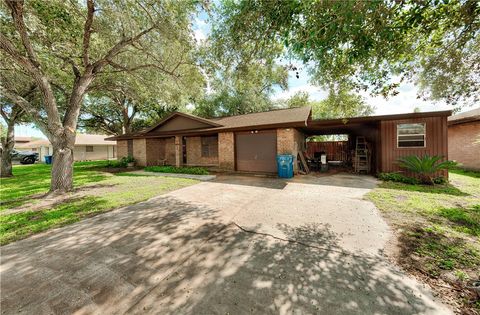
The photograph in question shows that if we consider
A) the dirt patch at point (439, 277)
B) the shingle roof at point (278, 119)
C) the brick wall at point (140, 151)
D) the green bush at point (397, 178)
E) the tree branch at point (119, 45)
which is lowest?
the dirt patch at point (439, 277)

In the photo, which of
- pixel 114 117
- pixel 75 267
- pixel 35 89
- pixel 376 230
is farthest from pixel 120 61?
pixel 114 117

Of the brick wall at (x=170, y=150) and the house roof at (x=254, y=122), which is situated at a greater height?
the house roof at (x=254, y=122)

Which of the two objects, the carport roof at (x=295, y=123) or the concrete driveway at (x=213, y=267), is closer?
the concrete driveway at (x=213, y=267)

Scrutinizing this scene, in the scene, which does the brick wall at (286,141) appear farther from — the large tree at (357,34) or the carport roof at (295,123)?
the large tree at (357,34)

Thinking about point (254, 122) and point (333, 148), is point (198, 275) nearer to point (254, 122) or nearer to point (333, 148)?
point (254, 122)

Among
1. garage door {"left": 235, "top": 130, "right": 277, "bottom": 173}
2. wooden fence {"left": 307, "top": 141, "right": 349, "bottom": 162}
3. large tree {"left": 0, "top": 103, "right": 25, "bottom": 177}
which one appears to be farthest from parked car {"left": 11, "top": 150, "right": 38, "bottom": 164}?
wooden fence {"left": 307, "top": 141, "right": 349, "bottom": 162}

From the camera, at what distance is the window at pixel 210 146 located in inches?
529

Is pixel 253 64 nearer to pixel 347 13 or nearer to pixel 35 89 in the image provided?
pixel 347 13

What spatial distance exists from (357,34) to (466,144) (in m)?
14.1

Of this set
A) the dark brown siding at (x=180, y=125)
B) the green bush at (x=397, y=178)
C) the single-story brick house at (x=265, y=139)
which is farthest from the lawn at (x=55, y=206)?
the green bush at (x=397, y=178)

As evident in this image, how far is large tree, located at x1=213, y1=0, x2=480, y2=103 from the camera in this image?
11.1ft

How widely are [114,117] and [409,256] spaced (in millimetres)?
27995

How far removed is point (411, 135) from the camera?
8.67 metres

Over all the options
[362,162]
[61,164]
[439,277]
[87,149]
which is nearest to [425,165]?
[362,162]
